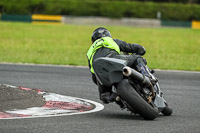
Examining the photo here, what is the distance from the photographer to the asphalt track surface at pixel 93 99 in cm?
738

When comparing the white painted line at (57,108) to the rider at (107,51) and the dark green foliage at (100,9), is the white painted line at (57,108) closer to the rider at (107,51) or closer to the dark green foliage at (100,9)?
the rider at (107,51)

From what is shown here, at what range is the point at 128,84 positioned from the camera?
26.5 ft

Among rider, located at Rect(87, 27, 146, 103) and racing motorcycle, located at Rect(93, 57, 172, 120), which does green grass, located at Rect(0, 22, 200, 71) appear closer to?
rider, located at Rect(87, 27, 146, 103)

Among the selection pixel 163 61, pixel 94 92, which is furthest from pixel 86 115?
pixel 163 61

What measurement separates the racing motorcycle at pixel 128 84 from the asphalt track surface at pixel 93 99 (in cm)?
22

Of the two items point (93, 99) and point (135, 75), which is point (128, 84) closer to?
point (135, 75)

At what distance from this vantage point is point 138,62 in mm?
8492

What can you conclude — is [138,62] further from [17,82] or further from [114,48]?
[17,82]

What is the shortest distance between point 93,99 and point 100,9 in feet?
152

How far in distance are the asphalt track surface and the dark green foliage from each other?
122 ft

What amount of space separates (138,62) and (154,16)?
50.6 metres

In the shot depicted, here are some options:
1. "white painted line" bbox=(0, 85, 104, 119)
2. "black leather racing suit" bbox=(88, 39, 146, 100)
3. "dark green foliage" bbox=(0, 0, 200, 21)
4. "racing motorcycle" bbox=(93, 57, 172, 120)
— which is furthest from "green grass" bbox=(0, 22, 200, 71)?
"dark green foliage" bbox=(0, 0, 200, 21)

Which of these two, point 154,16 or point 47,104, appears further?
point 154,16

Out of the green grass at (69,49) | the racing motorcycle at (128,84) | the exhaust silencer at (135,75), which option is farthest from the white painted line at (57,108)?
the green grass at (69,49)
